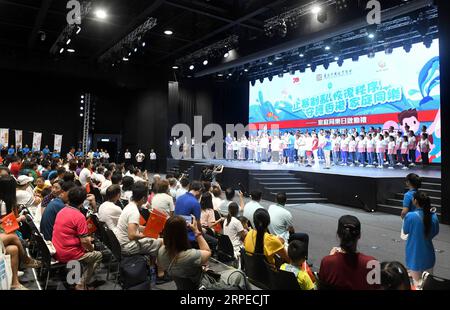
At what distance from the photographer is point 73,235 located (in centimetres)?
295

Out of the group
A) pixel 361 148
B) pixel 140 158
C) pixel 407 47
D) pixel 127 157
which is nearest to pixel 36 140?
pixel 127 157

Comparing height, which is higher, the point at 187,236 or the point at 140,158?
the point at 140,158

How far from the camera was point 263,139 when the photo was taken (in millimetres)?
14812

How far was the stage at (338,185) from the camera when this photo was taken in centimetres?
751

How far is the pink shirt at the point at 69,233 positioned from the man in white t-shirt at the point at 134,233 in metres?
0.38

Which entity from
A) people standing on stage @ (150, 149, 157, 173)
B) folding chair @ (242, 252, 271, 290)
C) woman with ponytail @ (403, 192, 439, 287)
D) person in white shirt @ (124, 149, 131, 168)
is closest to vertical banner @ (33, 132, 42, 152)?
person in white shirt @ (124, 149, 131, 168)

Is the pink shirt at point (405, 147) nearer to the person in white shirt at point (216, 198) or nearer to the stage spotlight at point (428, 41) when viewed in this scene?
the stage spotlight at point (428, 41)

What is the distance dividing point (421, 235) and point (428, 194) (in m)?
5.13

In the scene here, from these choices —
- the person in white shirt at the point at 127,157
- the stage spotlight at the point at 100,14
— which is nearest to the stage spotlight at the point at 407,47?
the stage spotlight at the point at 100,14

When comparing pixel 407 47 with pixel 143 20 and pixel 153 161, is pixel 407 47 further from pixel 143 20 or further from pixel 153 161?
pixel 153 161

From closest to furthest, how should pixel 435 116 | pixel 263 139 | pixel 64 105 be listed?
pixel 435 116 < pixel 263 139 < pixel 64 105

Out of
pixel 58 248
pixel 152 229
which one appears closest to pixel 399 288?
pixel 152 229
